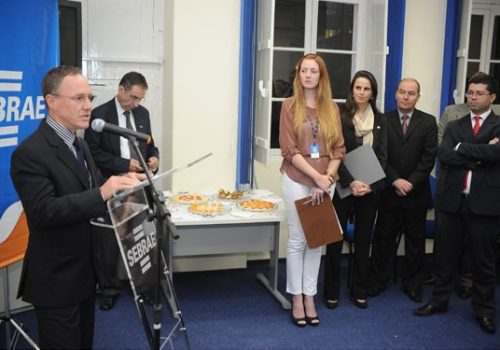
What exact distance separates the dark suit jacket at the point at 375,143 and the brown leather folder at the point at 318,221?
295mm

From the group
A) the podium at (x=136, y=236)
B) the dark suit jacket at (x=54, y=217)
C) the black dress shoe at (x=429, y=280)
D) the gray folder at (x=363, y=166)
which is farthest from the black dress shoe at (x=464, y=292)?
the dark suit jacket at (x=54, y=217)

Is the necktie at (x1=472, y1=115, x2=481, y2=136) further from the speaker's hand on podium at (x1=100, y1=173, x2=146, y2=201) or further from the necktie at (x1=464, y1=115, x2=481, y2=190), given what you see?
the speaker's hand on podium at (x1=100, y1=173, x2=146, y2=201)

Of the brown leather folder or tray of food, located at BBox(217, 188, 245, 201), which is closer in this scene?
the brown leather folder

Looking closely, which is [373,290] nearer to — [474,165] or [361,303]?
[361,303]

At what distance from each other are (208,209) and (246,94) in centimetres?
110

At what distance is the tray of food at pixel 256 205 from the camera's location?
349 cm

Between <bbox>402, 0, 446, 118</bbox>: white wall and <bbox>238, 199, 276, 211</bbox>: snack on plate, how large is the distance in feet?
6.44

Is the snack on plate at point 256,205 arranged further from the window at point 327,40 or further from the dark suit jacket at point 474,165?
the dark suit jacket at point 474,165

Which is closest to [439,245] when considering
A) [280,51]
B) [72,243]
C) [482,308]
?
[482,308]

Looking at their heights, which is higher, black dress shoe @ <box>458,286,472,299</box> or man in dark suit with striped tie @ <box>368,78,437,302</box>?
man in dark suit with striped tie @ <box>368,78,437,302</box>

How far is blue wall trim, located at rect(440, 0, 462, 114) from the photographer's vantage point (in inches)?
174

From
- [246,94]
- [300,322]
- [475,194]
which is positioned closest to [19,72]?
[246,94]

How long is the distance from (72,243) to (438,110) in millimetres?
3836

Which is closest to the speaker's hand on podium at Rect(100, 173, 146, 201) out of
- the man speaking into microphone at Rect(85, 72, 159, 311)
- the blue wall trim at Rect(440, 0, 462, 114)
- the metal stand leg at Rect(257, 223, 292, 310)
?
the man speaking into microphone at Rect(85, 72, 159, 311)
